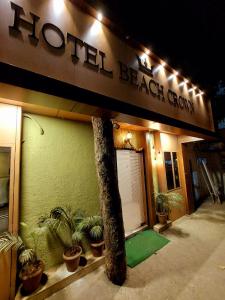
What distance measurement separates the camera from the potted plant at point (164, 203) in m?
5.03

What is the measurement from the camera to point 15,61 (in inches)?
74.5

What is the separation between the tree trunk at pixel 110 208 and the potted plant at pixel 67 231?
24.0 inches

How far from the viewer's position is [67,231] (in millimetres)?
3395

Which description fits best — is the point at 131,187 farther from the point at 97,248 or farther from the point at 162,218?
the point at 97,248

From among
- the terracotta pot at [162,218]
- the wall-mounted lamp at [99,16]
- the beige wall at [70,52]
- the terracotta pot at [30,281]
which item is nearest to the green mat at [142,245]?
the terracotta pot at [162,218]

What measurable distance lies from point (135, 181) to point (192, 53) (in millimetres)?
4310

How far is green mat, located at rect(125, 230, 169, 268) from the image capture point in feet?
11.7

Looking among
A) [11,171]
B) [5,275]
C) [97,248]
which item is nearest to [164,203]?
[97,248]

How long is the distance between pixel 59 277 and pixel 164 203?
11.7ft

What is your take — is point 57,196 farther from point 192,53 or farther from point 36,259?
point 192,53

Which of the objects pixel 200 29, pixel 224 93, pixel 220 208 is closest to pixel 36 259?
pixel 200 29

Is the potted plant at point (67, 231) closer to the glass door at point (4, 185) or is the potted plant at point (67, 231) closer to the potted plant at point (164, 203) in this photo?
the glass door at point (4, 185)

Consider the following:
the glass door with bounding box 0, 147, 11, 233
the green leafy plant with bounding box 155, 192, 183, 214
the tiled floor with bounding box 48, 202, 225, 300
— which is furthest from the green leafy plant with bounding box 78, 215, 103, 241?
the green leafy plant with bounding box 155, 192, 183, 214

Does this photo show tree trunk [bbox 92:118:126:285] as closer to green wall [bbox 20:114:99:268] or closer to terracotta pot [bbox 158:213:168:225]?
green wall [bbox 20:114:99:268]
